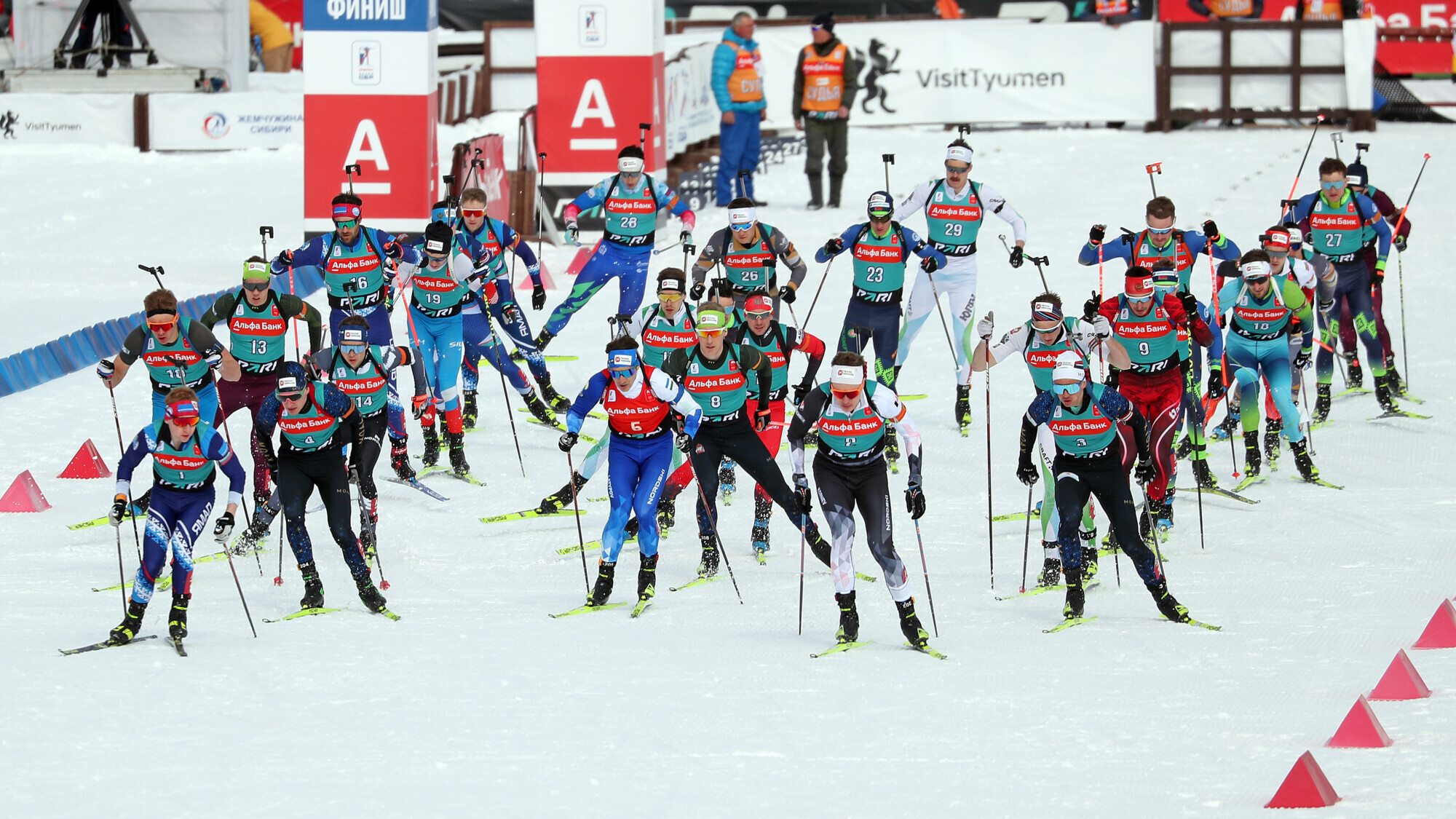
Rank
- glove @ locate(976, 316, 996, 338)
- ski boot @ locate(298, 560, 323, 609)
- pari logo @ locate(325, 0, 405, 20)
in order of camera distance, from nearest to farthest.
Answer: ski boot @ locate(298, 560, 323, 609)
glove @ locate(976, 316, 996, 338)
pari logo @ locate(325, 0, 405, 20)

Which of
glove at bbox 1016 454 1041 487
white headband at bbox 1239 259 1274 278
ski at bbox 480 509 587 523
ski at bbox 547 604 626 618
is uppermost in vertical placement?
white headband at bbox 1239 259 1274 278

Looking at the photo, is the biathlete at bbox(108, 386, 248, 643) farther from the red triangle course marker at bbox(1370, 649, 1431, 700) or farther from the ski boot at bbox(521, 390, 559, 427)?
the red triangle course marker at bbox(1370, 649, 1431, 700)

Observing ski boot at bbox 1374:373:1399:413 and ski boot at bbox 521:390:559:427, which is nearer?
ski boot at bbox 521:390:559:427

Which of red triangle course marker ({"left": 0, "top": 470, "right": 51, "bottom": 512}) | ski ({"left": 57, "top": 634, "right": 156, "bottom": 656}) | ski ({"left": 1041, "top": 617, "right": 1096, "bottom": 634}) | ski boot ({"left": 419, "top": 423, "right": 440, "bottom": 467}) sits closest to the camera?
ski ({"left": 57, "top": 634, "right": 156, "bottom": 656})

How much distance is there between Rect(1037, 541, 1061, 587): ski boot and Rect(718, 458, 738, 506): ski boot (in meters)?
2.47

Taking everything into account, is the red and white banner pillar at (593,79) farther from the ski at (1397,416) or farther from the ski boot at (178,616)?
the ski boot at (178,616)

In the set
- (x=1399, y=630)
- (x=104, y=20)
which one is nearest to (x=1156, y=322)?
(x=1399, y=630)

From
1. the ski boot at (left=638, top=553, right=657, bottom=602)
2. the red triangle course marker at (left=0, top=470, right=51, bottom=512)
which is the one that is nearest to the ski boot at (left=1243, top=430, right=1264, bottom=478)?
the ski boot at (left=638, top=553, right=657, bottom=602)

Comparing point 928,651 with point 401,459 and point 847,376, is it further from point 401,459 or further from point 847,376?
point 401,459

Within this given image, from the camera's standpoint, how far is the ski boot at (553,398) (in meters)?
Answer: 14.1

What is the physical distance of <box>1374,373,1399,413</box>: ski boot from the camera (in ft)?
46.8

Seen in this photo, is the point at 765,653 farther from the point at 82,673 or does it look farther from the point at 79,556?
the point at 79,556

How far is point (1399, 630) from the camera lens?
31.3ft

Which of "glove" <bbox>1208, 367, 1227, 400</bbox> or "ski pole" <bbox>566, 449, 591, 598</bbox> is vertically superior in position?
"glove" <bbox>1208, 367, 1227, 400</bbox>
